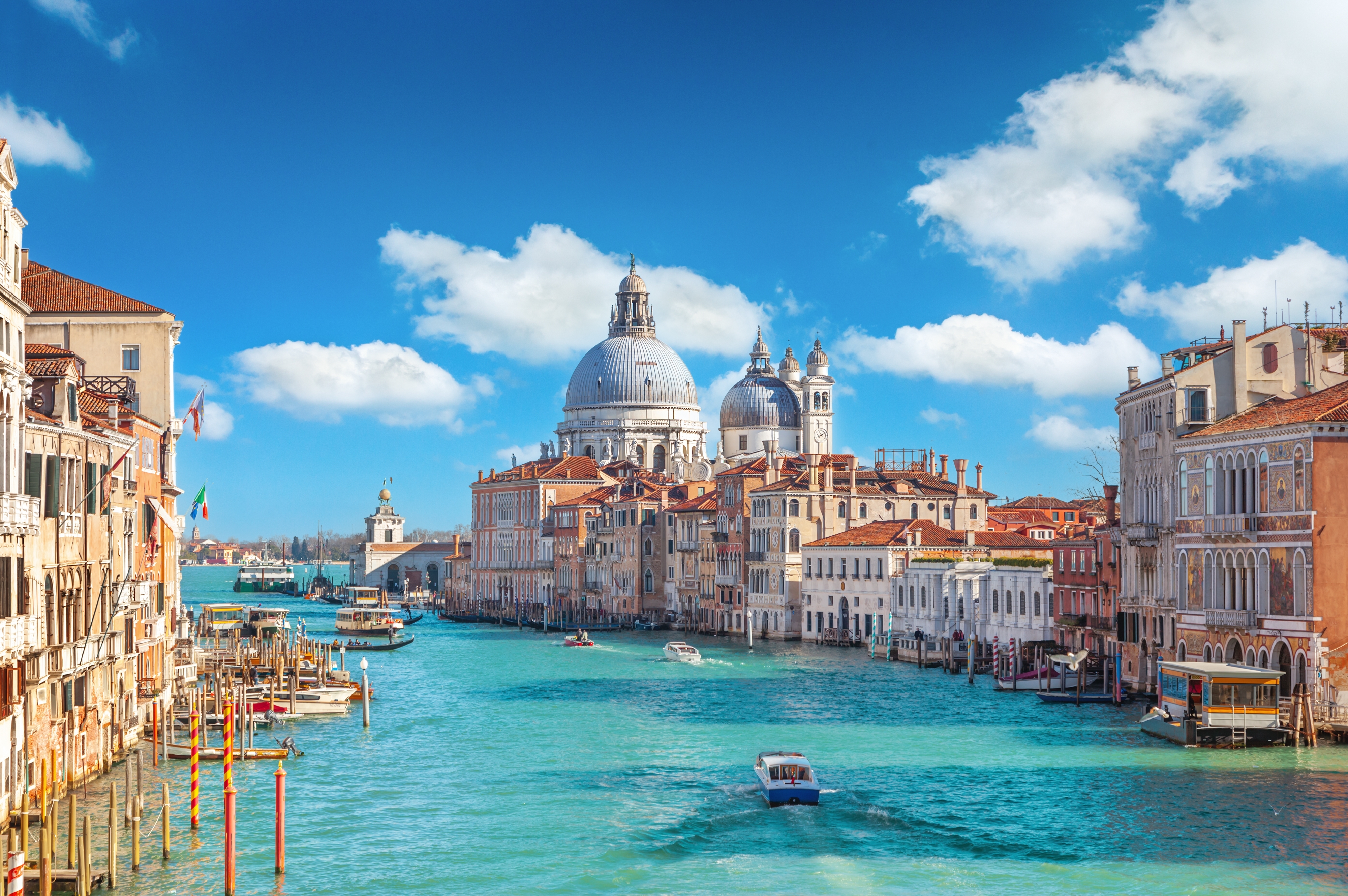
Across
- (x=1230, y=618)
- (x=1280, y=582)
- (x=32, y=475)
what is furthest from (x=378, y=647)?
(x=32, y=475)

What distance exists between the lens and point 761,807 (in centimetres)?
2348

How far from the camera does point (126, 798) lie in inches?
906

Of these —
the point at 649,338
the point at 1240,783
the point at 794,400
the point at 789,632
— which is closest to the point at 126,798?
the point at 1240,783

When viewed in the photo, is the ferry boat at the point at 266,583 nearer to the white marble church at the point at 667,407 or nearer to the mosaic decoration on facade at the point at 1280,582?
the white marble church at the point at 667,407

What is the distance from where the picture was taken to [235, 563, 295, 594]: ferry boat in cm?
13150

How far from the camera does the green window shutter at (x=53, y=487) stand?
20203 millimetres

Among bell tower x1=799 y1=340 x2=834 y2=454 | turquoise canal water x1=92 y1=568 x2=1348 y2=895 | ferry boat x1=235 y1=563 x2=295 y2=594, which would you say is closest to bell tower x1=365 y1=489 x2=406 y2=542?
ferry boat x1=235 y1=563 x2=295 y2=594

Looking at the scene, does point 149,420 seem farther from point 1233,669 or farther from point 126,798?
point 1233,669

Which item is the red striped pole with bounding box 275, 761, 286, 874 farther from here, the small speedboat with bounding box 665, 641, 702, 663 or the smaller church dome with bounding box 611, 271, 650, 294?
the smaller church dome with bounding box 611, 271, 650, 294

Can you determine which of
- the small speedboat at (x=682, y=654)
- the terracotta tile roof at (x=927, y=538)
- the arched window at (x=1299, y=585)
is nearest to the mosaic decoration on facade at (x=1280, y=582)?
the arched window at (x=1299, y=585)

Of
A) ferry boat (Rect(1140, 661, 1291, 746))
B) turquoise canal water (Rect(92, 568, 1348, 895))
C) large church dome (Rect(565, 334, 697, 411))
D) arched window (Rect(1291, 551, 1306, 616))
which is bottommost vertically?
turquoise canal water (Rect(92, 568, 1348, 895))

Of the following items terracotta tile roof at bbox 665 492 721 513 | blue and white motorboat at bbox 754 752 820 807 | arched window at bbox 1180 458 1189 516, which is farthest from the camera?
terracotta tile roof at bbox 665 492 721 513

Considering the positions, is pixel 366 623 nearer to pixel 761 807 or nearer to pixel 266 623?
pixel 266 623

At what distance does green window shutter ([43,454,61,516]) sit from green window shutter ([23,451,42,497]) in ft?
2.07
